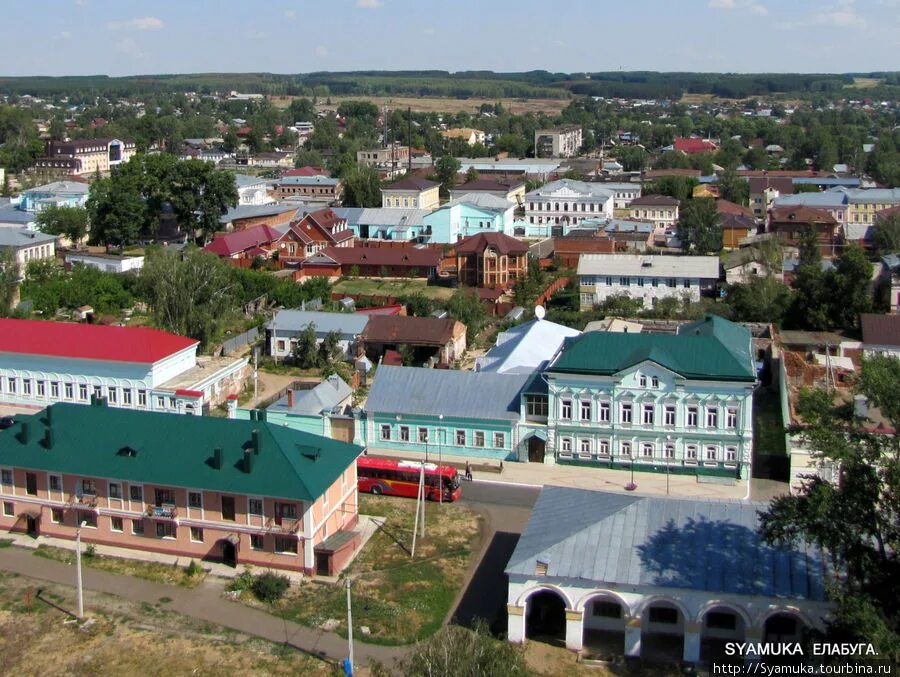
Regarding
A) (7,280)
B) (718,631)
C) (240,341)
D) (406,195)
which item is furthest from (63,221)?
(718,631)

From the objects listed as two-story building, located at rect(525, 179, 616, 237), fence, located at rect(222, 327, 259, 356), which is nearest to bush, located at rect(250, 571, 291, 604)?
fence, located at rect(222, 327, 259, 356)

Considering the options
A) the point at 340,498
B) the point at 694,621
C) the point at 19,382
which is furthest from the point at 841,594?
the point at 19,382

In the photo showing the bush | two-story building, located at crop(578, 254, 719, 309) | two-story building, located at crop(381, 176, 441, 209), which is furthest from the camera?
two-story building, located at crop(381, 176, 441, 209)

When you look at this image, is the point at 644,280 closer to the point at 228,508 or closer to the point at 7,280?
the point at 7,280

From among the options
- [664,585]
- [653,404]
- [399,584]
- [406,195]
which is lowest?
[399,584]

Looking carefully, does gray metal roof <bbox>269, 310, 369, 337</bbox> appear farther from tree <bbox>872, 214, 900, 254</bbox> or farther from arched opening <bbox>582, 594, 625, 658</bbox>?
tree <bbox>872, 214, 900, 254</bbox>
